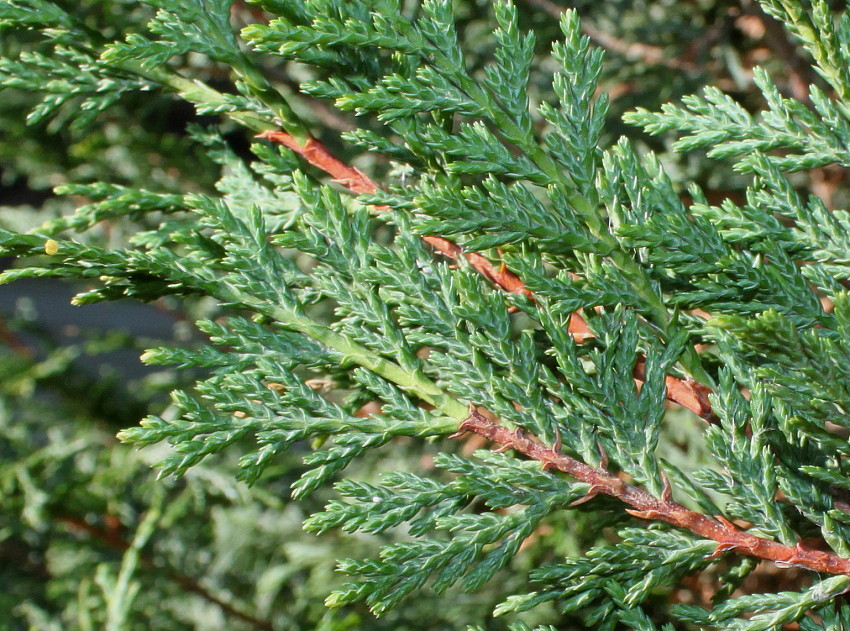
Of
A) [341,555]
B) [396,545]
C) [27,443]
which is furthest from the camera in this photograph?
[27,443]

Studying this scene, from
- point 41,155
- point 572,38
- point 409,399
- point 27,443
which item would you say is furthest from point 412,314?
point 41,155

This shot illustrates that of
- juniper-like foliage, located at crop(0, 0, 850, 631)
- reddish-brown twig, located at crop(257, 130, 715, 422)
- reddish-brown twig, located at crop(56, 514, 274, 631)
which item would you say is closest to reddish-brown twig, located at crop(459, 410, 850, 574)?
juniper-like foliage, located at crop(0, 0, 850, 631)

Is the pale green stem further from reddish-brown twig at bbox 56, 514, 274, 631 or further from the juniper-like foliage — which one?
reddish-brown twig at bbox 56, 514, 274, 631

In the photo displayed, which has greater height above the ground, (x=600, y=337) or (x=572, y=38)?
(x=572, y=38)

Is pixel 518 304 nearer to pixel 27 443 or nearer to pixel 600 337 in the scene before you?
pixel 600 337

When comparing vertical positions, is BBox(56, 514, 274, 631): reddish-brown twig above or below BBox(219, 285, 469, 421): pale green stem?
below

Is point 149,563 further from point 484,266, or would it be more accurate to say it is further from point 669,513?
point 669,513

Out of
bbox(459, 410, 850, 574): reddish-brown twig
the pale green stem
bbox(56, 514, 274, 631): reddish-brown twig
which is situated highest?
the pale green stem

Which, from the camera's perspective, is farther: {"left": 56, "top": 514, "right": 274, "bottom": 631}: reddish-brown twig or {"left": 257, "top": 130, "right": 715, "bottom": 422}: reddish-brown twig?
{"left": 56, "top": 514, "right": 274, "bottom": 631}: reddish-brown twig
